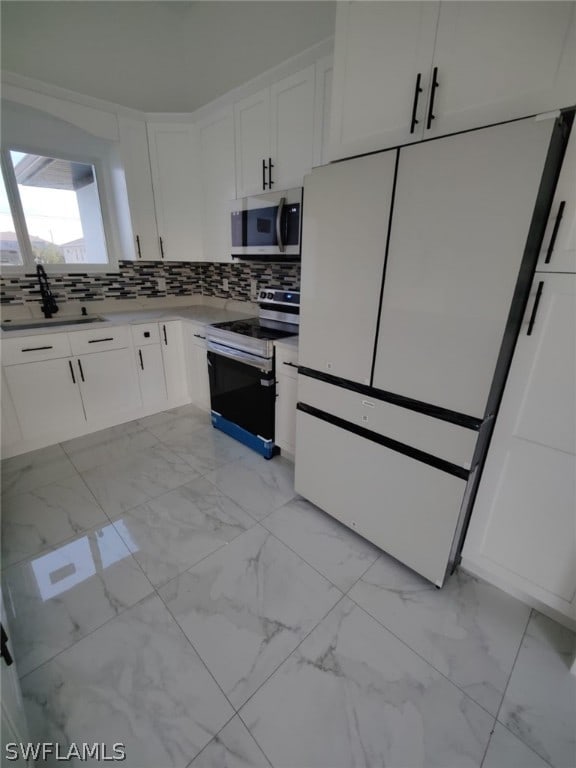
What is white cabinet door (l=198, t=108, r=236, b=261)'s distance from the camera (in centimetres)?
252

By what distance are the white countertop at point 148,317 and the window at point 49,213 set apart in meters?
0.55

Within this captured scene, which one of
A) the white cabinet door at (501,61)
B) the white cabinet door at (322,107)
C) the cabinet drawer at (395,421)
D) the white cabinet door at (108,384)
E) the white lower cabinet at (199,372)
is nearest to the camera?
the white cabinet door at (501,61)

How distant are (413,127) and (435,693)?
203 cm

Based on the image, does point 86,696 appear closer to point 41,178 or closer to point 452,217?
point 452,217

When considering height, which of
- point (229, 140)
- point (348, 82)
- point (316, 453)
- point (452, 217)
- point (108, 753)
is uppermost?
point (229, 140)

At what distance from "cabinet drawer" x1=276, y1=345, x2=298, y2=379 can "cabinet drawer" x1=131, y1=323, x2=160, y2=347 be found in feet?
4.50

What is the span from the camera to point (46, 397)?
2.46 metres

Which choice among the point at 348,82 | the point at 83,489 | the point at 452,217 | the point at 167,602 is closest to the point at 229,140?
the point at 348,82

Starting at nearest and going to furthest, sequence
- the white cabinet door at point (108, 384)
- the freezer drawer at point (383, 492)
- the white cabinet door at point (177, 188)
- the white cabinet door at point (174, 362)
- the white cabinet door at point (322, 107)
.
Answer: the freezer drawer at point (383, 492) → the white cabinet door at point (322, 107) → the white cabinet door at point (108, 384) → the white cabinet door at point (177, 188) → the white cabinet door at point (174, 362)

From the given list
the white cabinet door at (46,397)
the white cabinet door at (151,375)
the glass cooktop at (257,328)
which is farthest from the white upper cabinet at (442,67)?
the white cabinet door at (46,397)

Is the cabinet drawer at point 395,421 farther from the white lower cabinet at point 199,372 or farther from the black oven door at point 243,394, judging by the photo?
the white lower cabinet at point 199,372

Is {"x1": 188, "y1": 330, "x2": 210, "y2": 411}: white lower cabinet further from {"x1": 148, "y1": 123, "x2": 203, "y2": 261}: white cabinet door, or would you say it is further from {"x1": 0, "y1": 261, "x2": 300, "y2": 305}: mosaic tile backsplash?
{"x1": 148, "y1": 123, "x2": 203, "y2": 261}: white cabinet door

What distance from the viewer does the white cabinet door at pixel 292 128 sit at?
194 centimetres

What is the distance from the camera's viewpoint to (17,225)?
8.59 feet
